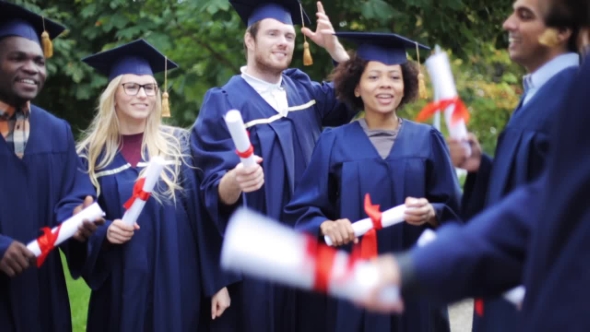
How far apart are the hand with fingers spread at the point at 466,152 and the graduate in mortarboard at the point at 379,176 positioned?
0.80m

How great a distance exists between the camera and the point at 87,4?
8.39 meters

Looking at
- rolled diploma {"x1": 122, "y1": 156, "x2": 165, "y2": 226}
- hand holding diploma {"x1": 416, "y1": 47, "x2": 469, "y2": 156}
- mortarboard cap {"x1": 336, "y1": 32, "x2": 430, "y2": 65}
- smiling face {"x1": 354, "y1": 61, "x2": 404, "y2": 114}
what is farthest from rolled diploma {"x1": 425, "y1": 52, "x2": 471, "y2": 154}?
rolled diploma {"x1": 122, "y1": 156, "x2": 165, "y2": 226}

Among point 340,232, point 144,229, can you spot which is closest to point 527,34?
point 340,232

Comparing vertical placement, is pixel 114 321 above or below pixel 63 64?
below

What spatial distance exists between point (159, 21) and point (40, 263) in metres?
3.96

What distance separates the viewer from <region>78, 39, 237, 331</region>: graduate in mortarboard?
185 inches

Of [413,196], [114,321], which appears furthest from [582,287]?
[114,321]

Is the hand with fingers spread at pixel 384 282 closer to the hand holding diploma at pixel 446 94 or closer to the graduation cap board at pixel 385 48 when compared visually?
the hand holding diploma at pixel 446 94

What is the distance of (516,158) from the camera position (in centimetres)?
341

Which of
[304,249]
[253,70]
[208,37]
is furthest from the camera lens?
[208,37]

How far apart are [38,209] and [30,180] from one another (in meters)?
0.17

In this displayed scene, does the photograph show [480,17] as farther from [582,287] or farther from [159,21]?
[582,287]

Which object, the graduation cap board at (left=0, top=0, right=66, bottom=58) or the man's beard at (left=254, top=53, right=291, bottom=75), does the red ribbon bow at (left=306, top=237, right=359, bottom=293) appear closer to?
the graduation cap board at (left=0, top=0, right=66, bottom=58)

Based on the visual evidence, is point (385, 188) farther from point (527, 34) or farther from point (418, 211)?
point (527, 34)
